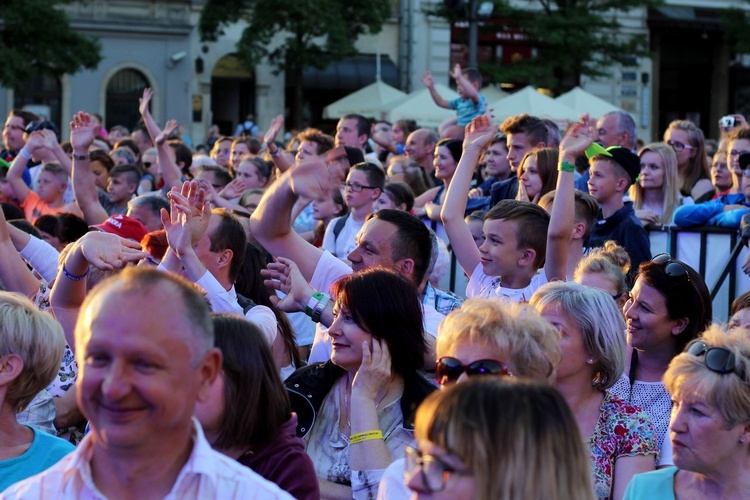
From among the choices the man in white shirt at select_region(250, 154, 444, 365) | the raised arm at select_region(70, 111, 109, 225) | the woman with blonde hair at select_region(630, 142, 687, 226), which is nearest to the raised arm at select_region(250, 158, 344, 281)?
the man in white shirt at select_region(250, 154, 444, 365)

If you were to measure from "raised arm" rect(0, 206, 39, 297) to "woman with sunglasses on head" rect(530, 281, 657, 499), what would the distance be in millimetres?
2672

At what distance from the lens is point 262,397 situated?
3.45 metres

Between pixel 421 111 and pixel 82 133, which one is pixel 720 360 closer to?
pixel 82 133

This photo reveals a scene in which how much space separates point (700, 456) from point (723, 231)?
4352mm

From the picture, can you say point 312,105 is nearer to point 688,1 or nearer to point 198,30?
point 198,30

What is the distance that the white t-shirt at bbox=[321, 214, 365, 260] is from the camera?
797 cm

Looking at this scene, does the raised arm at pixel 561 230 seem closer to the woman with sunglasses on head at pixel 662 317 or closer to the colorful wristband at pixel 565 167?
the colorful wristband at pixel 565 167

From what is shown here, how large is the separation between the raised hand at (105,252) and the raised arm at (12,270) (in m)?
1.01

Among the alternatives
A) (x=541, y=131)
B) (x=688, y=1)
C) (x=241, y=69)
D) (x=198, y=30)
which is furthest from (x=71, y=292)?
(x=688, y=1)

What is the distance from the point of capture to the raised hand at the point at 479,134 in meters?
6.56

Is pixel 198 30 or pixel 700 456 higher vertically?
pixel 198 30

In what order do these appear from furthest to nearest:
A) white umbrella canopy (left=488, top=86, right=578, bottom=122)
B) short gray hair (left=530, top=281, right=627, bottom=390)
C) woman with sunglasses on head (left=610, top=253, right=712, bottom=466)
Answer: white umbrella canopy (left=488, top=86, right=578, bottom=122)
woman with sunglasses on head (left=610, top=253, right=712, bottom=466)
short gray hair (left=530, top=281, right=627, bottom=390)

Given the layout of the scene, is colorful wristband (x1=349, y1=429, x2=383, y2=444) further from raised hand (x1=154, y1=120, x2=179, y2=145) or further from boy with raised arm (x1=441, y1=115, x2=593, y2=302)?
raised hand (x1=154, y1=120, x2=179, y2=145)

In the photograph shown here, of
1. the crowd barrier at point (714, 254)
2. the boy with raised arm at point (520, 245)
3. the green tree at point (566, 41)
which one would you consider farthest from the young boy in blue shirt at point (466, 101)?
the green tree at point (566, 41)
